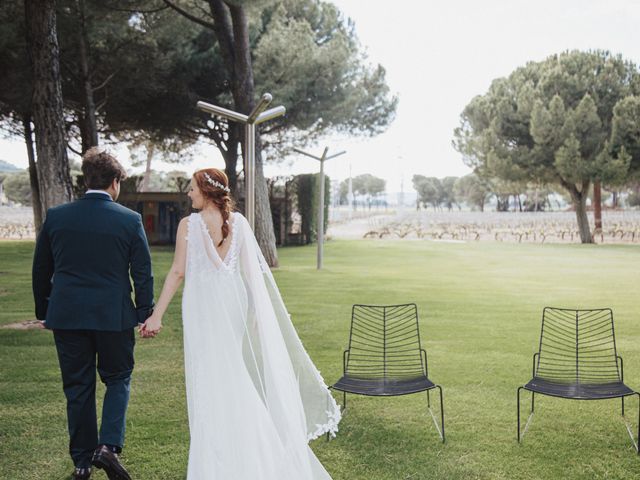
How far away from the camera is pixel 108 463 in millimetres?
3770

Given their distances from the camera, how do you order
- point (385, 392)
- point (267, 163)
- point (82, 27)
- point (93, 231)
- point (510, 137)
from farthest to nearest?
point (510, 137) → point (267, 163) → point (82, 27) → point (385, 392) → point (93, 231)

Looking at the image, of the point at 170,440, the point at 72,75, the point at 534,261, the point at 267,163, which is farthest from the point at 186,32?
the point at 170,440

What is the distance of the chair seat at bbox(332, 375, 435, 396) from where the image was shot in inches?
183

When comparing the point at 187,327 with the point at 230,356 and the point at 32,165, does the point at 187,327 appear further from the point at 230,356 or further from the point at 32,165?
the point at 32,165

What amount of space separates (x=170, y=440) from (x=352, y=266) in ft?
46.4

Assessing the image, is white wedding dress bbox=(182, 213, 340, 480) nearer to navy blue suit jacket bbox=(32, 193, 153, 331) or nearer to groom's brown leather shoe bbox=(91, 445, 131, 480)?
navy blue suit jacket bbox=(32, 193, 153, 331)

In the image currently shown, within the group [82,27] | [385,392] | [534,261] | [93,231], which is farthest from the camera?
[534,261]

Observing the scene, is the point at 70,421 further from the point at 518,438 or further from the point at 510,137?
the point at 510,137

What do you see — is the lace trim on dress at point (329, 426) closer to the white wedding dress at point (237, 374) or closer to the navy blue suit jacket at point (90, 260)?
the white wedding dress at point (237, 374)

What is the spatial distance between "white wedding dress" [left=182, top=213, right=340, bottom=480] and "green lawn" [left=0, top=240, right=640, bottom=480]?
0.63 m

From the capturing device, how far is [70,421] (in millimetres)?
3852

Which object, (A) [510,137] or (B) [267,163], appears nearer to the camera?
(B) [267,163]

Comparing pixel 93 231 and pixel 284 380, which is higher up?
pixel 93 231

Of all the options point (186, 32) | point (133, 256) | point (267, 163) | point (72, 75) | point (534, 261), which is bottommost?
point (534, 261)
